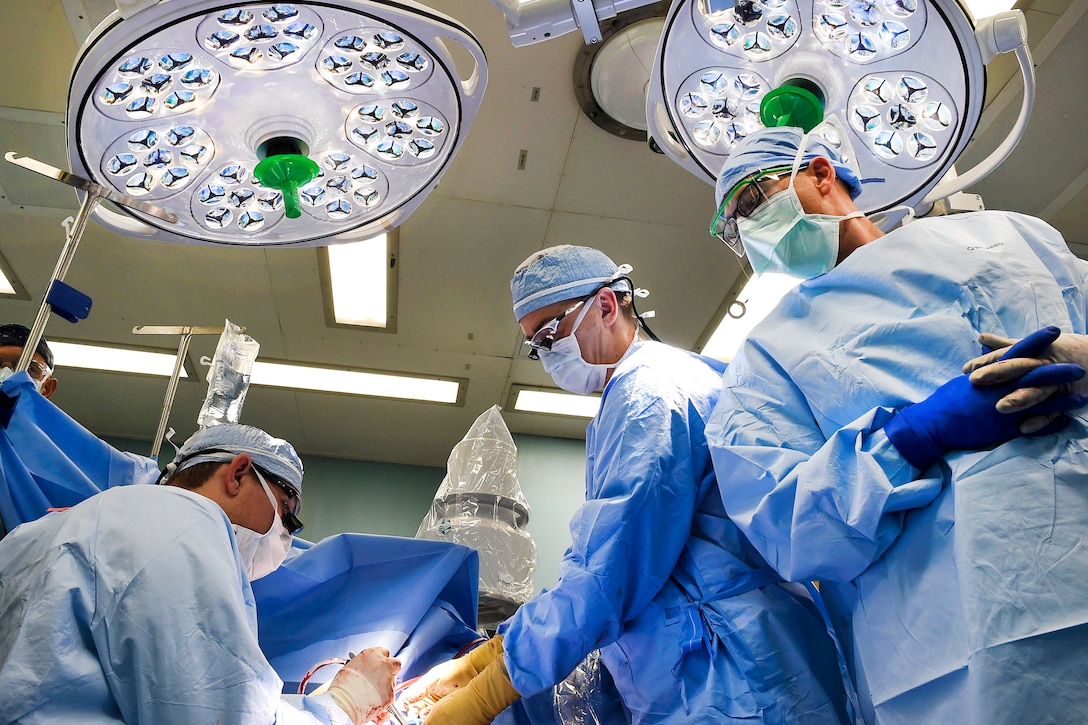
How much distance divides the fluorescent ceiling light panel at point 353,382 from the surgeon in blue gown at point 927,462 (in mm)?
3338

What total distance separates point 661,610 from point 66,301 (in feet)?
5.52

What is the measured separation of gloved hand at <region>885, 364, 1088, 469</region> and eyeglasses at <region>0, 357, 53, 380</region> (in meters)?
2.66

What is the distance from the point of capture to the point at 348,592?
6.94 feet

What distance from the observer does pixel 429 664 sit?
2061mm

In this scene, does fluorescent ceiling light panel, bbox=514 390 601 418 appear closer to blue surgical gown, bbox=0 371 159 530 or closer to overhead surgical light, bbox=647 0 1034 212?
blue surgical gown, bbox=0 371 159 530

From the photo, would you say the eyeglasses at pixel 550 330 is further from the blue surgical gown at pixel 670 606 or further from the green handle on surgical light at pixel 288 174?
the green handle on surgical light at pixel 288 174

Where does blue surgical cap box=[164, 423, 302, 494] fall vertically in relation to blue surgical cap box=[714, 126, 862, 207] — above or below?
below

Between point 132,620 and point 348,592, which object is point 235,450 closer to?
point 348,592

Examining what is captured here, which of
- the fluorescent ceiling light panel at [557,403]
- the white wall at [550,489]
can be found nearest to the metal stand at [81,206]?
the fluorescent ceiling light panel at [557,403]

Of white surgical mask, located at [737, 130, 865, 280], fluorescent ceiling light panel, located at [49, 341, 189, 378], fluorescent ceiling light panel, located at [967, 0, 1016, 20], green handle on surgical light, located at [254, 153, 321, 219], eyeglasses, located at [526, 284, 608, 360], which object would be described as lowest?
fluorescent ceiling light panel, located at [49, 341, 189, 378]

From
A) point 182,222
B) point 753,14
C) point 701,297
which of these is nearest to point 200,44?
point 182,222

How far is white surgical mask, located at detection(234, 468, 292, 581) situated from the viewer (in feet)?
6.70

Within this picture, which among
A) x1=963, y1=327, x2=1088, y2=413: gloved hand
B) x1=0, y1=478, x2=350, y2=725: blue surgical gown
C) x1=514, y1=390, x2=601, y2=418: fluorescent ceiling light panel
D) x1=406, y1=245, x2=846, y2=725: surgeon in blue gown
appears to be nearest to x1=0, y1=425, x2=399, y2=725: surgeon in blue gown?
x1=0, y1=478, x2=350, y2=725: blue surgical gown

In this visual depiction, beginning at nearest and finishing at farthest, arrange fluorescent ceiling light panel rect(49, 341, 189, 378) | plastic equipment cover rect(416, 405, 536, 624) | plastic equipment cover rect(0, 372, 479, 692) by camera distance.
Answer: plastic equipment cover rect(0, 372, 479, 692)
plastic equipment cover rect(416, 405, 536, 624)
fluorescent ceiling light panel rect(49, 341, 189, 378)
